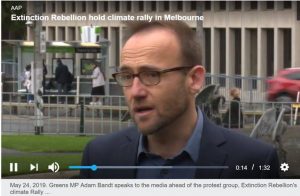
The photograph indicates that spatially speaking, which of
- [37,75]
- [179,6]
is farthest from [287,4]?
[37,75]

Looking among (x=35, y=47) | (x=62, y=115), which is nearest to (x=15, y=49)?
(x=35, y=47)

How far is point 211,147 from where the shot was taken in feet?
9.63

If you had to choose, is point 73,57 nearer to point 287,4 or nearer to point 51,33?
point 51,33

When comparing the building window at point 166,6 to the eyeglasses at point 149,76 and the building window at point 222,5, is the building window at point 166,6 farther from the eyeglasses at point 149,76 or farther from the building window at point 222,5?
the eyeglasses at point 149,76

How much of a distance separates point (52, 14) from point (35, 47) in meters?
0.25

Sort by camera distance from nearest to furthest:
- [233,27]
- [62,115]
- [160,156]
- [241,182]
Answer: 1. [160,156]
2. [241,182]
3. [233,27]
4. [62,115]

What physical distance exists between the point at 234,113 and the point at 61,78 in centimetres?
87

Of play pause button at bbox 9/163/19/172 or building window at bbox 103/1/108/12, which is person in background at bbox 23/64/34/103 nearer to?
play pause button at bbox 9/163/19/172

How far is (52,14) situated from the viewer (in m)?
3.71

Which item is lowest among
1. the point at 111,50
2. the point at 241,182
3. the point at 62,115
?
the point at 241,182

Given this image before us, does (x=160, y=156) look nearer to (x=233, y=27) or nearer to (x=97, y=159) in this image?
(x=97, y=159)

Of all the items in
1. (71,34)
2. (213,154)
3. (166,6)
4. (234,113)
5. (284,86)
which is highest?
(166,6)

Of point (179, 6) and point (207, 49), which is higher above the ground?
point (179, 6)

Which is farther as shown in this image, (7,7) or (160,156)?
(7,7)
